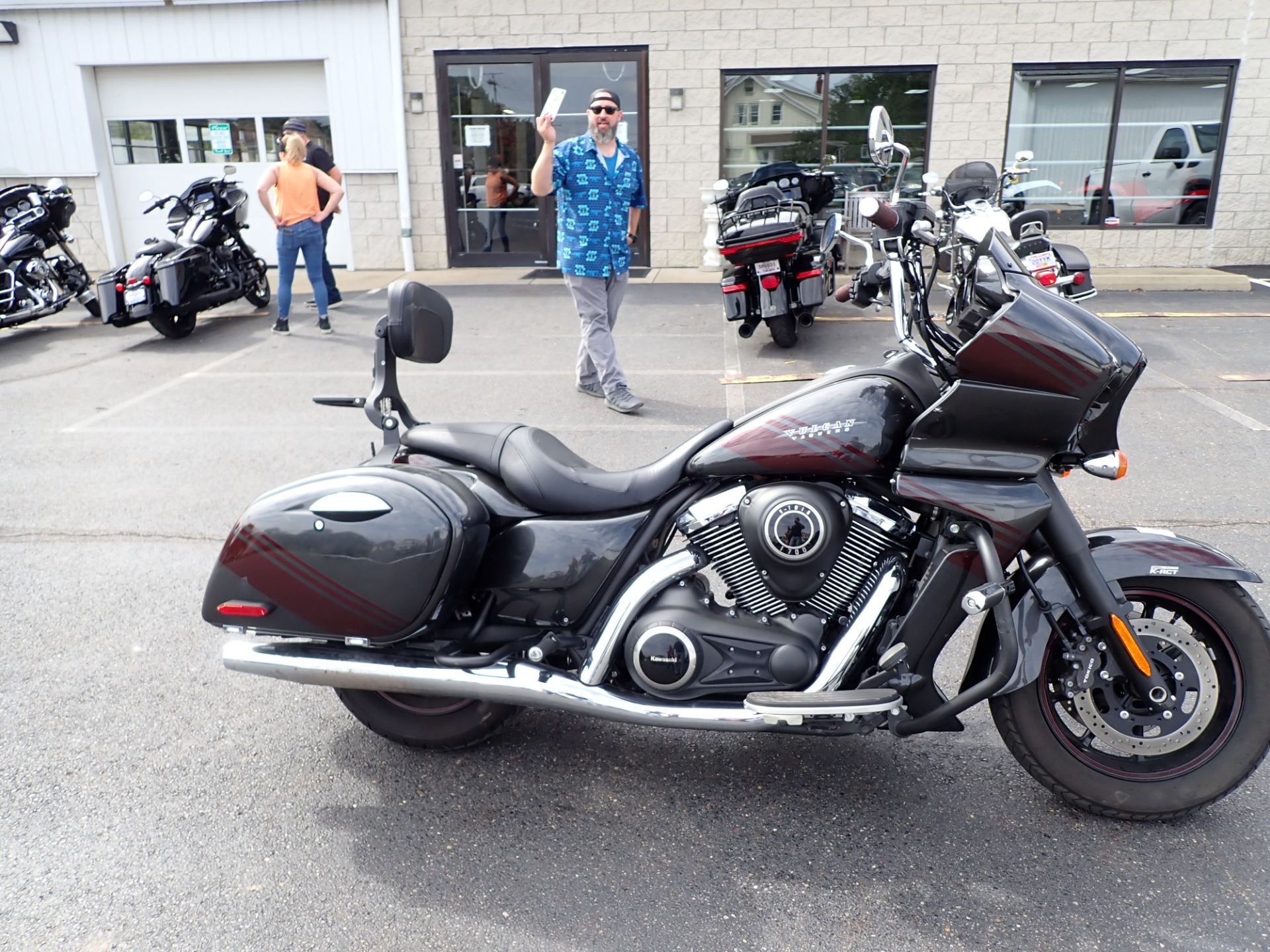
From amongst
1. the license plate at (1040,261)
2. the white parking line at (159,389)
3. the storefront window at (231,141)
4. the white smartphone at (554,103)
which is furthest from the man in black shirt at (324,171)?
the license plate at (1040,261)

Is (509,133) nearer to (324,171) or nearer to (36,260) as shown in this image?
(324,171)

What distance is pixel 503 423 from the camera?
2953 mm

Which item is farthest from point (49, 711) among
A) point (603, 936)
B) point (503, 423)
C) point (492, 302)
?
point (492, 302)

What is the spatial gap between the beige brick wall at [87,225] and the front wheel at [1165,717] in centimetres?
1461

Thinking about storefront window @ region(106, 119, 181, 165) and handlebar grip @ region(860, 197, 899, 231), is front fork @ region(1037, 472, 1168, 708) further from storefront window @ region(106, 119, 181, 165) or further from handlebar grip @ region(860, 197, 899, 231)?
storefront window @ region(106, 119, 181, 165)

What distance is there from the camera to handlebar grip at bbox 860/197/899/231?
2.52 metres

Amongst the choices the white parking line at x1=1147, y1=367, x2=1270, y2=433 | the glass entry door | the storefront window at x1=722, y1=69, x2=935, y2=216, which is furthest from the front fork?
the glass entry door

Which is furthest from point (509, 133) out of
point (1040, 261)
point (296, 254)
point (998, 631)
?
point (998, 631)

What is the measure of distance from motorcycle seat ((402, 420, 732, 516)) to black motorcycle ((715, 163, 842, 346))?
533 centimetres

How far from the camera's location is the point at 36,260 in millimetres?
10227

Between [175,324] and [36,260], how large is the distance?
1.83 metres

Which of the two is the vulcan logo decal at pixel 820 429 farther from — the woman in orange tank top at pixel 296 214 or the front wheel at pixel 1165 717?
the woman in orange tank top at pixel 296 214

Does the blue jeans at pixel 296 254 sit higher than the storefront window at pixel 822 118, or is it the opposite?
the storefront window at pixel 822 118

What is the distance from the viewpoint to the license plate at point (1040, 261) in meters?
6.38
